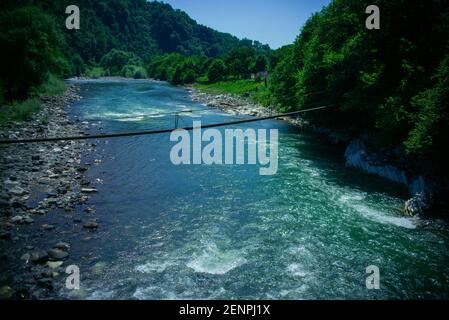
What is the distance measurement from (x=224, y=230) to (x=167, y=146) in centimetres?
1626

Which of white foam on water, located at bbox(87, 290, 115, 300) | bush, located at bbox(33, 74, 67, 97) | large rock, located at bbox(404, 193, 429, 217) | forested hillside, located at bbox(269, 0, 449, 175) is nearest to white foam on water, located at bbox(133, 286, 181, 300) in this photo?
white foam on water, located at bbox(87, 290, 115, 300)

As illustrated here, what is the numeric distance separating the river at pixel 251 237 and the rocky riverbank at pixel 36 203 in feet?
2.80

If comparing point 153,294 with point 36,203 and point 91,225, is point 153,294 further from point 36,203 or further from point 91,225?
point 36,203

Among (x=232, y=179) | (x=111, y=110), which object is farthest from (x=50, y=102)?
(x=232, y=179)

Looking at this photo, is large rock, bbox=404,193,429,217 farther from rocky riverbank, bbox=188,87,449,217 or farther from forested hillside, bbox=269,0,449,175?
forested hillside, bbox=269,0,449,175

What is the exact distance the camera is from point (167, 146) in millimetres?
30188

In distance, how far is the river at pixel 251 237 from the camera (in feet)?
38.4

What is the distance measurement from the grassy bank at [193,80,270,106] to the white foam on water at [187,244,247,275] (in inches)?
1726

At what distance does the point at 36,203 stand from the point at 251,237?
1121 cm

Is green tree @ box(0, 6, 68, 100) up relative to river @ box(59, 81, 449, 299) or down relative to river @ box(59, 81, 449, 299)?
up

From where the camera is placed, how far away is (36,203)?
1666 centimetres

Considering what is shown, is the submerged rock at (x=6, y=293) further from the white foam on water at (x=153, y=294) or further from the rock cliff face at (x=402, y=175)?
the rock cliff face at (x=402, y=175)

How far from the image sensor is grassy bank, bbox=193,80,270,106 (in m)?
63.4

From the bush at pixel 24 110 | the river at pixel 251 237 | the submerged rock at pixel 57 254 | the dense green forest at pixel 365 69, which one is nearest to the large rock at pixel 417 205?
the river at pixel 251 237
